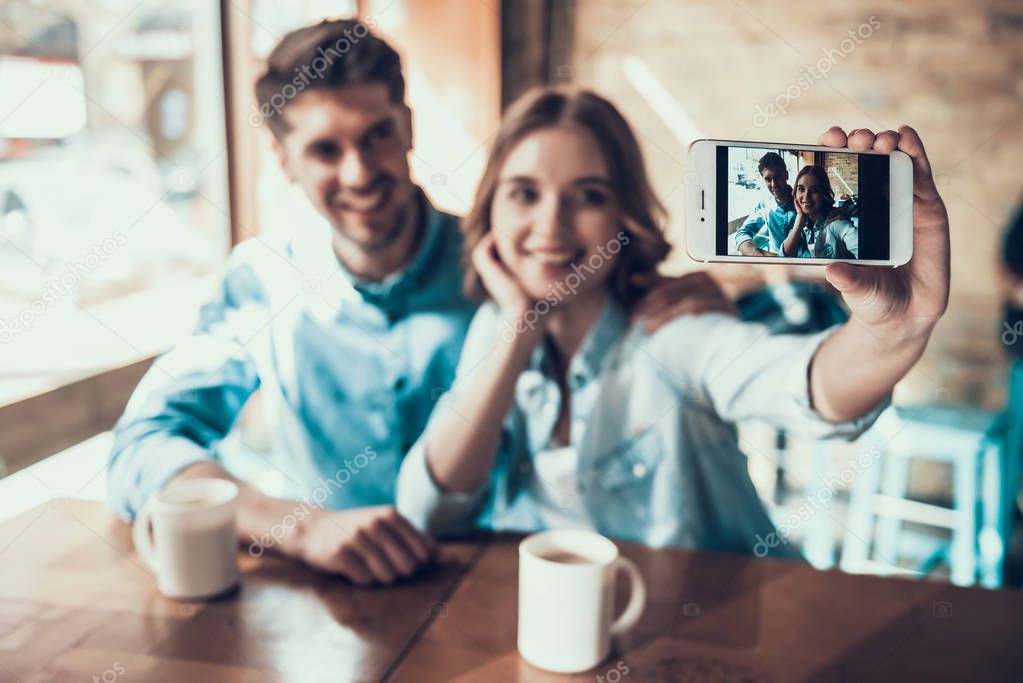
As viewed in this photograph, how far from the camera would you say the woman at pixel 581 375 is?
1.23 metres

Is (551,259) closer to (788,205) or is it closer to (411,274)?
(411,274)

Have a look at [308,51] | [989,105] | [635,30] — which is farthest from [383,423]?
[989,105]

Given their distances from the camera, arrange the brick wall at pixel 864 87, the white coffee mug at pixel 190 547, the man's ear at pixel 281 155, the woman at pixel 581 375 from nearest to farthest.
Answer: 1. the white coffee mug at pixel 190 547
2. the woman at pixel 581 375
3. the man's ear at pixel 281 155
4. the brick wall at pixel 864 87

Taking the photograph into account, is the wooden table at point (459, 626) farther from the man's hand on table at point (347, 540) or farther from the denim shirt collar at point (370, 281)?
the denim shirt collar at point (370, 281)

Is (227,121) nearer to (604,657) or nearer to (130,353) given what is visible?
(130,353)

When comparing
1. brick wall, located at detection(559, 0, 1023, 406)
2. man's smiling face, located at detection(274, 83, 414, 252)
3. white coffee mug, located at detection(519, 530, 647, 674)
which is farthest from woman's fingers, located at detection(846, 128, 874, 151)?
brick wall, located at detection(559, 0, 1023, 406)

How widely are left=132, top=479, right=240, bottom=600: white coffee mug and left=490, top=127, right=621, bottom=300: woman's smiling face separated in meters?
0.60

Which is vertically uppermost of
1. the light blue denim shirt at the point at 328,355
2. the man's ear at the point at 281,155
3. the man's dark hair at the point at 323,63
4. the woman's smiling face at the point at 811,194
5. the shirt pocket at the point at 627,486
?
the man's dark hair at the point at 323,63

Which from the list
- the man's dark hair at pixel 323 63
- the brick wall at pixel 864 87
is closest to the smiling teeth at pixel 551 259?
the man's dark hair at pixel 323 63

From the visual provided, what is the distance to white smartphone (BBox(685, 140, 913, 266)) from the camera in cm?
72

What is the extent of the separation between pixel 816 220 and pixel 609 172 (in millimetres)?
606

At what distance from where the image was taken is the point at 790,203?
2.35 ft

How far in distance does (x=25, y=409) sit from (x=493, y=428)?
75 centimetres

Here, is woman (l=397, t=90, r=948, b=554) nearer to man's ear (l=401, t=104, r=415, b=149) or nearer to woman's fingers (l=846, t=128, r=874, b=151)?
man's ear (l=401, t=104, r=415, b=149)
